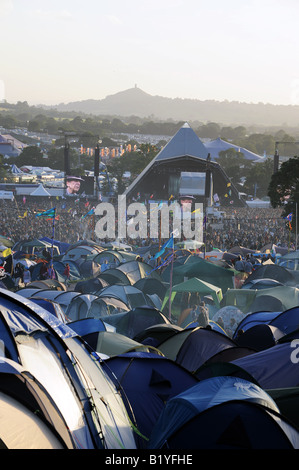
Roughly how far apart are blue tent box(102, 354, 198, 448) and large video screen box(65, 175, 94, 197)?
35.9 meters

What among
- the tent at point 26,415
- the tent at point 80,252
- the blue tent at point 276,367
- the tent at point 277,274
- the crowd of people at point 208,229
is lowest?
the crowd of people at point 208,229

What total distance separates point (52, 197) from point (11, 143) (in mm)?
77918

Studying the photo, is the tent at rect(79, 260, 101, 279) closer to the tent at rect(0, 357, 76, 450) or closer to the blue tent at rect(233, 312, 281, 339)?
the blue tent at rect(233, 312, 281, 339)

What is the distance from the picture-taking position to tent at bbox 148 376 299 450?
14.9 ft

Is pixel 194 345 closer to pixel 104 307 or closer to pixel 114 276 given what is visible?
pixel 104 307

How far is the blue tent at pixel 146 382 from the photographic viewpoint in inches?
228

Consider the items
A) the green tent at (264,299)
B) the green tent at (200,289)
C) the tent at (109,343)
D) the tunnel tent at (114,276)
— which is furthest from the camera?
the tunnel tent at (114,276)

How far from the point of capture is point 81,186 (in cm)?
4288

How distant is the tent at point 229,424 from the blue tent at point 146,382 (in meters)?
0.89

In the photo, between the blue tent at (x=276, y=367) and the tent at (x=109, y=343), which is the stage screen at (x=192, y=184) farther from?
the blue tent at (x=276, y=367)

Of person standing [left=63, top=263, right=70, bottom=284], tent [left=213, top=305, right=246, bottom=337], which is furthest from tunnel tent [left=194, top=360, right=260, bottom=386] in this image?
person standing [left=63, top=263, right=70, bottom=284]

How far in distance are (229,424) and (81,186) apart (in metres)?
38.9

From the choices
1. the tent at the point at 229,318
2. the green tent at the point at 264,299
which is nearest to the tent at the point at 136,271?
the green tent at the point at 264,299
